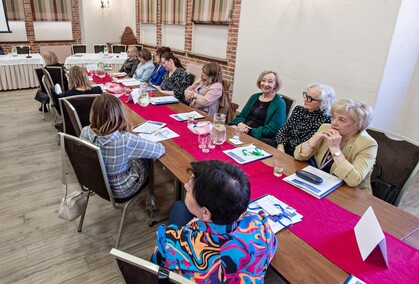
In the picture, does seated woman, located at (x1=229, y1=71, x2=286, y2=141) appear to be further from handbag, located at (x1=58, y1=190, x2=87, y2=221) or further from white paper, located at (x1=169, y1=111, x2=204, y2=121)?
handbag, located at (x1=58, y1=190, x2=87, y2=221)

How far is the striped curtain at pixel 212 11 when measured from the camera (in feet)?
15.8

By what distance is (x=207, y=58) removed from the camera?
5.41m

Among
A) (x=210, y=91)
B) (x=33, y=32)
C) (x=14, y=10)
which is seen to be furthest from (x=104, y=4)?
(x=210, y=91)

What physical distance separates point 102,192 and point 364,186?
1692 millimetres

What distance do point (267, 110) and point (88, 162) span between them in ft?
5.94

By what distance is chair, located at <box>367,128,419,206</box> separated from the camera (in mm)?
1754

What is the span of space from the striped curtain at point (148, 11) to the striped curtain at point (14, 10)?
120 inches

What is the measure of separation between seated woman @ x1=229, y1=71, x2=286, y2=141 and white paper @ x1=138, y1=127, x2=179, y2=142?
74 centimetres

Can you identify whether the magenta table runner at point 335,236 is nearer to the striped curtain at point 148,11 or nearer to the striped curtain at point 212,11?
the striped curtain at point 212,11

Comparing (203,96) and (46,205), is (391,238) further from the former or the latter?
(46,205)

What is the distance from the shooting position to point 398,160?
5.99ft

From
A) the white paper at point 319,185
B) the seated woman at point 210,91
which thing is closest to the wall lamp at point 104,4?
the seated woman at point 210,91

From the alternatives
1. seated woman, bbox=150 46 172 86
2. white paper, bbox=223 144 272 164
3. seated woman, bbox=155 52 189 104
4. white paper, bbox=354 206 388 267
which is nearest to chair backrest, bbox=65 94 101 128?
seated woman, bbox=155 52 189 104

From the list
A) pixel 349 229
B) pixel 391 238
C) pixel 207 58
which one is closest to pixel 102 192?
pixel 349 229
